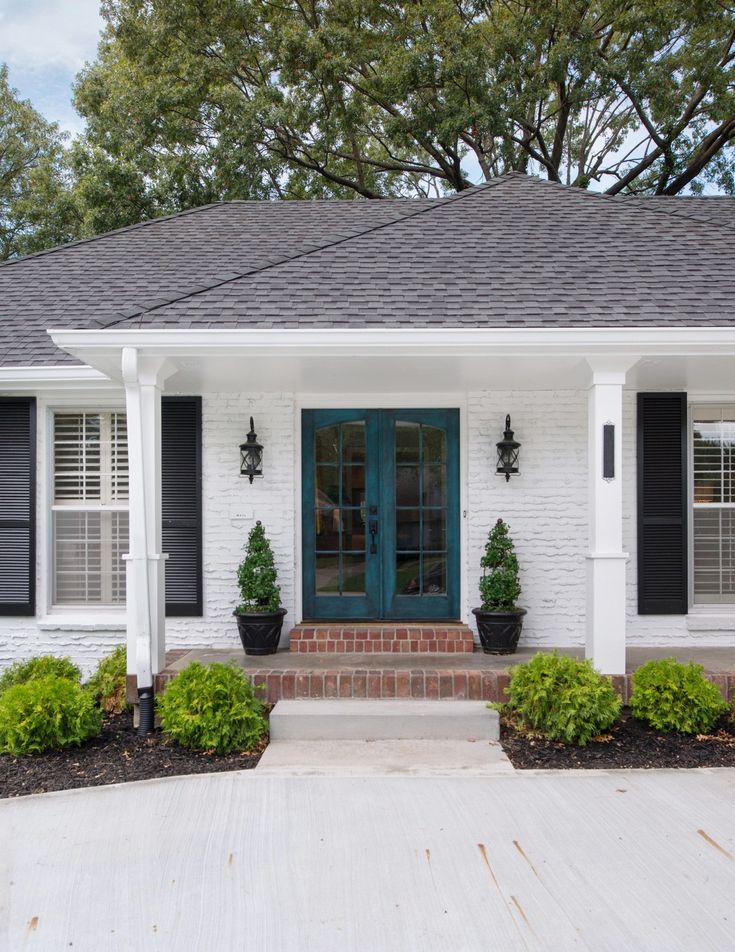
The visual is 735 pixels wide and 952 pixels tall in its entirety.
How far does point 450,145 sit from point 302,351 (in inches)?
394

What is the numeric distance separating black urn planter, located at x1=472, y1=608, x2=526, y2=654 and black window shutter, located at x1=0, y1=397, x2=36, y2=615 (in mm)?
3749

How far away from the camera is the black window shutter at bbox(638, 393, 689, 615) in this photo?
632 cm

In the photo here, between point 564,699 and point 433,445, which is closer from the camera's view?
point 564,699

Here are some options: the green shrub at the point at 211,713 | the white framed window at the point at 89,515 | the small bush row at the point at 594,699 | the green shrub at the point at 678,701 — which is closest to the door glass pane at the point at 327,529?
the white framed window at the point at 89,515

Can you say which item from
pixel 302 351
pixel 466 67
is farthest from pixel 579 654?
pixel 466 67

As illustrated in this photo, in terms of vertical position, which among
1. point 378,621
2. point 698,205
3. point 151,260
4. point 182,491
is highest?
point 698,205

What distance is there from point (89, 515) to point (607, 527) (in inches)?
169

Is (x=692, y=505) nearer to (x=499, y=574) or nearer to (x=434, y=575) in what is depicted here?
(x=499, y=574)

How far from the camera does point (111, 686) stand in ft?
17.8

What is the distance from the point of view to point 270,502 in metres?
6.42

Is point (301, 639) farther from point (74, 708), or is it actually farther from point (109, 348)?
point (109, 348)

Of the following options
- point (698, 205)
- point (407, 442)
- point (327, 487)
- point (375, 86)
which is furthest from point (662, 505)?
point (375, 86)

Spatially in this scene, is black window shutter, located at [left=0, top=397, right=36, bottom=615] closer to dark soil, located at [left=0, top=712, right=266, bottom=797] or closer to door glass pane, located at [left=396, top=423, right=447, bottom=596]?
dark soil, located at [left=0, top=712, right=266, bottom=797]

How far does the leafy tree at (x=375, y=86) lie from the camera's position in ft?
40.4
